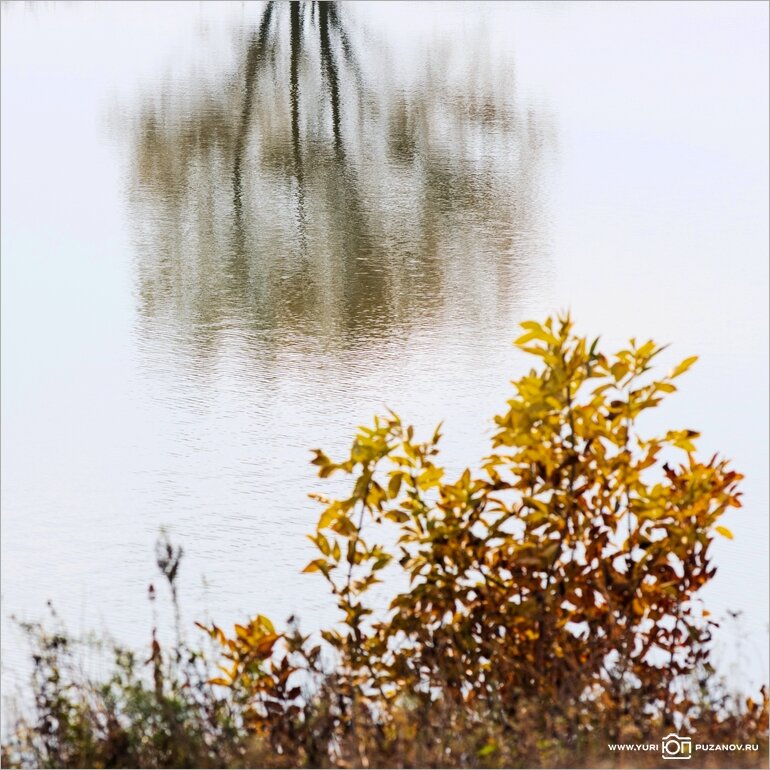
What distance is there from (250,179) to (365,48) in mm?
4315

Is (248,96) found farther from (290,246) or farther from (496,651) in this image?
(496,651)

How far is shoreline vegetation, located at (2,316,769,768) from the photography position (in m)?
2.13

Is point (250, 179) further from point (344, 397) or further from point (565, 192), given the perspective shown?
point (344, 397)

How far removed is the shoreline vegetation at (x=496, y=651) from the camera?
2.13 m

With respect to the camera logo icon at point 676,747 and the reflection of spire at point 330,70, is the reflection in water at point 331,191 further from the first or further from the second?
the camera logo icon at point 676,747

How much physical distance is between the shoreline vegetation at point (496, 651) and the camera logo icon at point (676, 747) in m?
0.02

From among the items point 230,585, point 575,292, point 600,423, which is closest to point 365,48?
point 575,292

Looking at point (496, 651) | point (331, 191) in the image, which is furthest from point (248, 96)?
point (496, 651)

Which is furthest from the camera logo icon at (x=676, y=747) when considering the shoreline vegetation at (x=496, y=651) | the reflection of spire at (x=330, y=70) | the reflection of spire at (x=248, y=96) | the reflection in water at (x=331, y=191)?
the reflection of spire at (x=330, y=70)

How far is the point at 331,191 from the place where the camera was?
10.1 m

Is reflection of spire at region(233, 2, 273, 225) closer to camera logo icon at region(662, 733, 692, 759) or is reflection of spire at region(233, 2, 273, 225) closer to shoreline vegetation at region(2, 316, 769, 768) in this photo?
shoreline vegetation at region(2, 316, 769, 768)

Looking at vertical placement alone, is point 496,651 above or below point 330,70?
below

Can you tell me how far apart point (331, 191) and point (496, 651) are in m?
8.11

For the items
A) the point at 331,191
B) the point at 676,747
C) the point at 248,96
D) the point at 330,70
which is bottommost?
the point at 676,747
